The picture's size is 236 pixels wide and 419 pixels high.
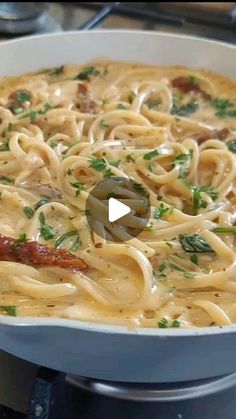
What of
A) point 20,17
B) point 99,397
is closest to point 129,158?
point 99,397

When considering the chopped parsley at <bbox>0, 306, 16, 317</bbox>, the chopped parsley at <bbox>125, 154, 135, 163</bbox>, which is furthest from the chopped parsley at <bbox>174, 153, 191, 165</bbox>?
the chopped parsley at <bbox>0, 306, 16, 317</bbox>

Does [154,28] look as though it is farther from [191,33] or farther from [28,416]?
[28,416]

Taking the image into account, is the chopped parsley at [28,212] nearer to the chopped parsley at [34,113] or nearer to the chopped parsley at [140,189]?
the chopped parsley at [140,189]

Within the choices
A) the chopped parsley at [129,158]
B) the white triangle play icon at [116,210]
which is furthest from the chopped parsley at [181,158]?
the white triangle play icon at [116,210]

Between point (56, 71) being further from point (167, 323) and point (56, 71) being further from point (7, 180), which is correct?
point (167, 323)

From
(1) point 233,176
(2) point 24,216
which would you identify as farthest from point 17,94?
(1) point 233,176
